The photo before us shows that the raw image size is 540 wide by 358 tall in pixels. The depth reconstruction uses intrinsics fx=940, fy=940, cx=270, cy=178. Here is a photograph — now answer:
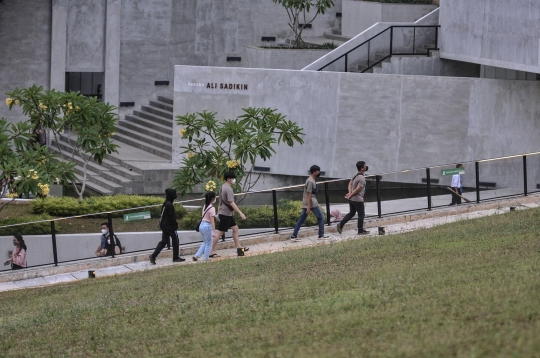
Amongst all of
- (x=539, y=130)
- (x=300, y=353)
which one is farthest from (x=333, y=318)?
(x=539, y=130)

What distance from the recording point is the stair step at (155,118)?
33.8m

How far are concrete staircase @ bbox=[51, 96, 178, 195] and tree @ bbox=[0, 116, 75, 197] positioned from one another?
4.88 metres

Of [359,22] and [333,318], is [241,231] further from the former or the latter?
[359,22]

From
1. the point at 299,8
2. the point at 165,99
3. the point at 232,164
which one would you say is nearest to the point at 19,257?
the point at 232,164

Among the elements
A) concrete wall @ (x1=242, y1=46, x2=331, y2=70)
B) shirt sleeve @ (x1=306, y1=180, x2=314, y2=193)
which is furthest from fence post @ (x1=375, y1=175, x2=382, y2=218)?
concrete wall @ (x1=242, y1=46, x2=331, y2=70)

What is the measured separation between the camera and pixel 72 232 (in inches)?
725

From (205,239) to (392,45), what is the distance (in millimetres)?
14117

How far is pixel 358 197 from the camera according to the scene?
754 inches

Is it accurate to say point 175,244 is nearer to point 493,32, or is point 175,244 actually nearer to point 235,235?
point 235,235

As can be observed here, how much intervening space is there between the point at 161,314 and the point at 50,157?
1041 centimetres

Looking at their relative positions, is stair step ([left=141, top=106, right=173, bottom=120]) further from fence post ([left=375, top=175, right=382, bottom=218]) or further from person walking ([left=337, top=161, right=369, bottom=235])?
person walking ([left=337, top=161, right=369, bottom=235])

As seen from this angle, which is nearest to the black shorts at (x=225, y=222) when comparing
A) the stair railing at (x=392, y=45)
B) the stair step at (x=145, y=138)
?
the stair railing at (x=392, y=45)

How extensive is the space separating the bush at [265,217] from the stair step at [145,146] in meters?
12.1

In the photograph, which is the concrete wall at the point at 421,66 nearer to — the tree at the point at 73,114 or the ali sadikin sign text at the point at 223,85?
the ali sadikin sign text at the point at 223,85
